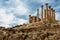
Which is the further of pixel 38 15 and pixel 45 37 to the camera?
pixel 38 15

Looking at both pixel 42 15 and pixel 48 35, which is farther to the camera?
pixel 42 15

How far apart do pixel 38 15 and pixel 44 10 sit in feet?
16.1

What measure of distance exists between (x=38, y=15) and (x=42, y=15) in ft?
10.7

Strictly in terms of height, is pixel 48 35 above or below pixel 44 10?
below

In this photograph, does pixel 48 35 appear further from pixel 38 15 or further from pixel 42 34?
pixel 38 15

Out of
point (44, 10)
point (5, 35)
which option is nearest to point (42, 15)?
point (44, 10)

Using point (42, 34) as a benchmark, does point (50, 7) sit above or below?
above

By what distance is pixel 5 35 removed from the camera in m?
33.8

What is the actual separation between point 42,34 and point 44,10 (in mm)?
41749

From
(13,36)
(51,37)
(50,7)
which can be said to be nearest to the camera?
(51,37)

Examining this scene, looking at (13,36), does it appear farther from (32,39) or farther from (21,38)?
(32,39)

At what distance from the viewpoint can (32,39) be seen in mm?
31078

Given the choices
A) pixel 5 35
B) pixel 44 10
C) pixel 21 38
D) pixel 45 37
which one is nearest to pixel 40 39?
pixel 45 37

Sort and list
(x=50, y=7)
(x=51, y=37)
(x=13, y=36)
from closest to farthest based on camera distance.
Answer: (x=51, y=37) < (x=13, y=36) < (x=50, y=7)
